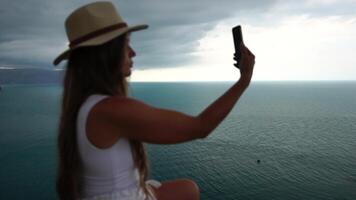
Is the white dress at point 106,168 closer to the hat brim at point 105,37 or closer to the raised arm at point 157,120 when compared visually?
the raised arm at point 157,120

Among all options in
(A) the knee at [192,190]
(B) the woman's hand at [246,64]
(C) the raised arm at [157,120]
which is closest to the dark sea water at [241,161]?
(A) the knee at [192,190]

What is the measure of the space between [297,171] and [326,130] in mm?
31875

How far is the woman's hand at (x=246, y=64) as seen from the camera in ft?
7.00

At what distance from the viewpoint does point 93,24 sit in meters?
2.11

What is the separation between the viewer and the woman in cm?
187

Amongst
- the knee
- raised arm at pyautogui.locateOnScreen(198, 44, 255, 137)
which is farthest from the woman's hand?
the knee

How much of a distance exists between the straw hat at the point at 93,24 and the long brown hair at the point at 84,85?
0.06 metres

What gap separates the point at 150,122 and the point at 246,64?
0.84m

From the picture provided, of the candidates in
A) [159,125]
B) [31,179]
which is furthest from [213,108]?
[31,179]

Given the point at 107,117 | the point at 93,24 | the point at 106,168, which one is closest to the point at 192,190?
the point at 106,168

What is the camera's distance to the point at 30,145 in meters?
61.4

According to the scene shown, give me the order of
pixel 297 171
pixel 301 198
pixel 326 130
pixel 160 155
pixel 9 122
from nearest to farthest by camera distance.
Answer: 1. pixel 301 198
2. pixel 297 171
3. pixel 160 155
4. pixel 326 130
5. pixel 9 122

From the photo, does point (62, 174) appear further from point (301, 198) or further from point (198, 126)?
point (301, 198)

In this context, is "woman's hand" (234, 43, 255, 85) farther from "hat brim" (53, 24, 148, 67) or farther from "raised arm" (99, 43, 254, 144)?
"hat brim" (53, 24, 148, 67)
